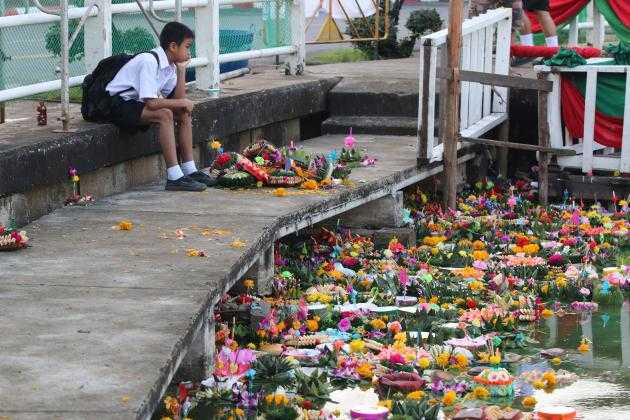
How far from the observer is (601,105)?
10.3 meters

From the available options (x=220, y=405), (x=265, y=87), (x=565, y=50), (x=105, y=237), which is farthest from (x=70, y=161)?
(x=565, y=50)

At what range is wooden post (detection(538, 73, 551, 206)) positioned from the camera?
9.98 m

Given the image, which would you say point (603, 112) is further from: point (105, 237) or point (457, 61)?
point (105, 237)

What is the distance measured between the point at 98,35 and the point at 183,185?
1126 millimetres

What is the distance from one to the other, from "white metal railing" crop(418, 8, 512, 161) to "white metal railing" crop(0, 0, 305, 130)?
5.23ft

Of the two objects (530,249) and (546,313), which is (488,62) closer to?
(530,249)

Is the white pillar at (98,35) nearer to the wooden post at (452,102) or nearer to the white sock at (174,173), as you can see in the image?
the white sock at (174,173)

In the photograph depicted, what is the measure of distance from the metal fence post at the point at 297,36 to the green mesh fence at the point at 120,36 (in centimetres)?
5

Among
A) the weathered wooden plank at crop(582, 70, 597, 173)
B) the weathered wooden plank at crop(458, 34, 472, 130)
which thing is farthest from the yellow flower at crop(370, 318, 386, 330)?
the weathered wooden plank at crop(582, 70, 597, 173)

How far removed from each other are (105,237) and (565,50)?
16.6 feet

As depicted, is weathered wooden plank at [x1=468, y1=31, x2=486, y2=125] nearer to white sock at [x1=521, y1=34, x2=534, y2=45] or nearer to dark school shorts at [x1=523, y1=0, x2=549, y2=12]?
white sock at [x1=521, y1=34, x2=534, y2=45]

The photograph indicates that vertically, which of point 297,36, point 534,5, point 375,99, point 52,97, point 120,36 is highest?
point 534,5

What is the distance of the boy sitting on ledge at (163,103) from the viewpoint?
7.77 metres

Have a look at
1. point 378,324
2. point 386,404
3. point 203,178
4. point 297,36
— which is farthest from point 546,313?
point 297,36
